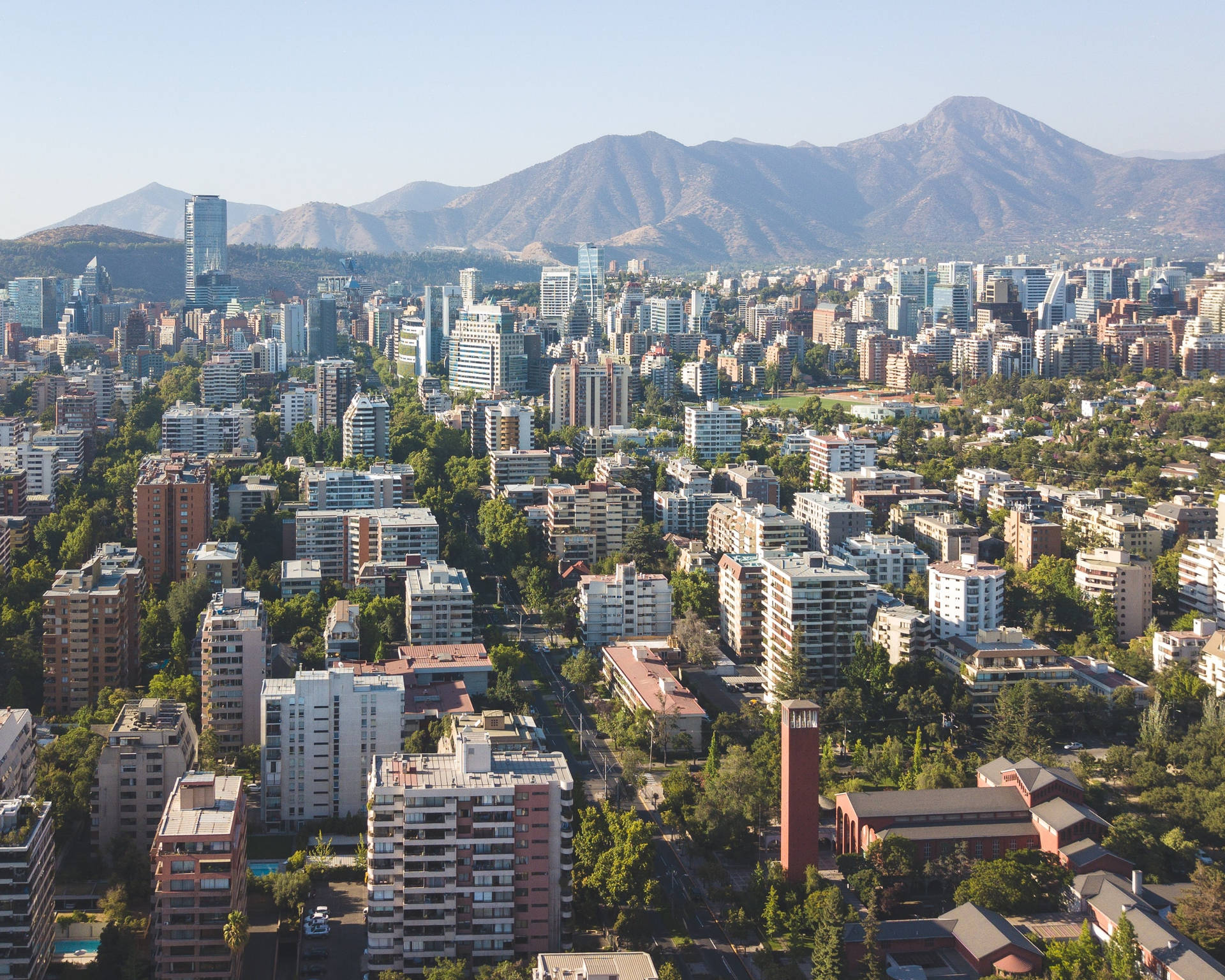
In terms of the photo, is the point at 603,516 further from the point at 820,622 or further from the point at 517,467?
the point at 820,622

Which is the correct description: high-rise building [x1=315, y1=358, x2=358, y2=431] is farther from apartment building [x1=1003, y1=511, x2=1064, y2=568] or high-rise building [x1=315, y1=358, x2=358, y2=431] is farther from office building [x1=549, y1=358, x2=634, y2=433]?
apartment building [x1=1003, y1=511, x2=1064, y2=568]

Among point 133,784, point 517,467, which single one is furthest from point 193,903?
point 517,467

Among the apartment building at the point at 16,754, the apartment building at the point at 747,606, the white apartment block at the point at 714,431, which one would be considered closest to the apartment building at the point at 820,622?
the apartment building at the point at 747,606

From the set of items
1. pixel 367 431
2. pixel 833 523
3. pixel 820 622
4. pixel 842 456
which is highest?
pixel 367 431

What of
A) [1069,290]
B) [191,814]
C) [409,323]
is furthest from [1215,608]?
[1069,290]

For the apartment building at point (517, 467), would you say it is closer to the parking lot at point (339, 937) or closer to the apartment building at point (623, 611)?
the apartment building at point (623, 611)

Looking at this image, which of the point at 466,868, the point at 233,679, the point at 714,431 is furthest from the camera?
the point at 714,431

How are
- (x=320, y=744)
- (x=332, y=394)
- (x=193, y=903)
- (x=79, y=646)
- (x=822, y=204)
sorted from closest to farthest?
(x=193, y=903), (x=320, y=744), (x=79, y=646), (x=332, y=394), (x=822, y=204)

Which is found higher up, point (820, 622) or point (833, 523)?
point (833, 523)

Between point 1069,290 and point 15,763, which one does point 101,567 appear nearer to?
point 15,763
